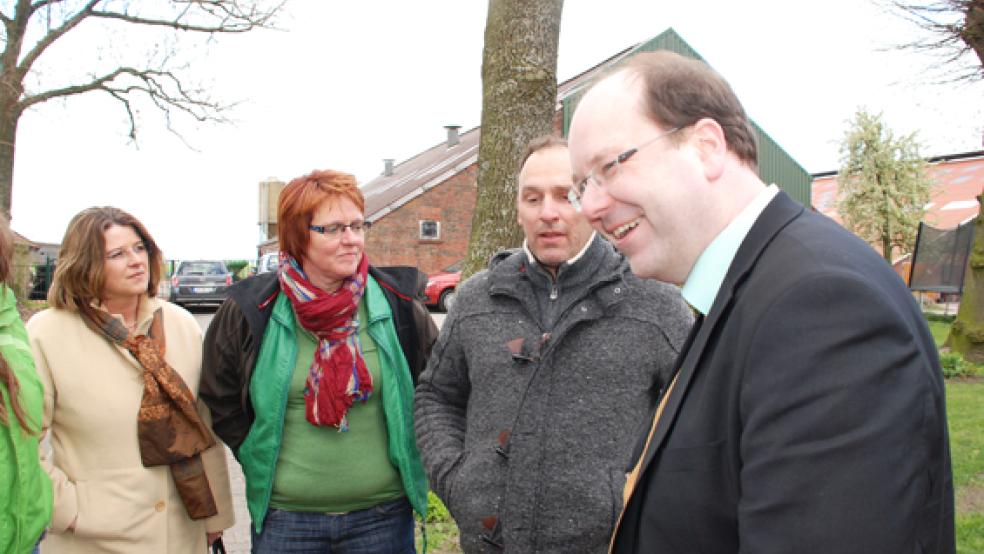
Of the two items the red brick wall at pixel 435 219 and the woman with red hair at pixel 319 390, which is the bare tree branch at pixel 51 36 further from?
the woman with red hair at pixel 319 390

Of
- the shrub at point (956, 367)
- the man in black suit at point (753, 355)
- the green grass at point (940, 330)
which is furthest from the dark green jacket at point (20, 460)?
the green grass at point (940, 330)

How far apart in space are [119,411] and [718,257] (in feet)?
8.06

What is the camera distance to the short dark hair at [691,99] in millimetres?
1428

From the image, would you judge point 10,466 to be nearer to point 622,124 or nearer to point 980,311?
point 622,124

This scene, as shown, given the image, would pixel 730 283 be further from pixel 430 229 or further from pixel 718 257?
pixel 430 229

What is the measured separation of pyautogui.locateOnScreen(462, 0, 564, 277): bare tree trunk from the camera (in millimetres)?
4914

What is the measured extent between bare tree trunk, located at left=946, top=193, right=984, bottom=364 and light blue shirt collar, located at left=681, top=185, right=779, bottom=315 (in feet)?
38.1

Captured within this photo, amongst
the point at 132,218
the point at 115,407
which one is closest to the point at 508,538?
→ the point at 115,407

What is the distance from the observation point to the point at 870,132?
121 feet

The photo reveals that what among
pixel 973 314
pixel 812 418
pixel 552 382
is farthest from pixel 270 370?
pixel 973 314

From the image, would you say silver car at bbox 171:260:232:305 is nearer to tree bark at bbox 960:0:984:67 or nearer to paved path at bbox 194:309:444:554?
paved path at bbox 194:309:444:554

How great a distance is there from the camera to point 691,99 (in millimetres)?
1428

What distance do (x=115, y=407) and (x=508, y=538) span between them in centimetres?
165

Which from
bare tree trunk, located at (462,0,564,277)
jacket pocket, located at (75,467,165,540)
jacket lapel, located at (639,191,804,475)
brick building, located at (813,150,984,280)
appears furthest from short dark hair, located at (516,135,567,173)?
brick building, located at (813,150,984,280)
